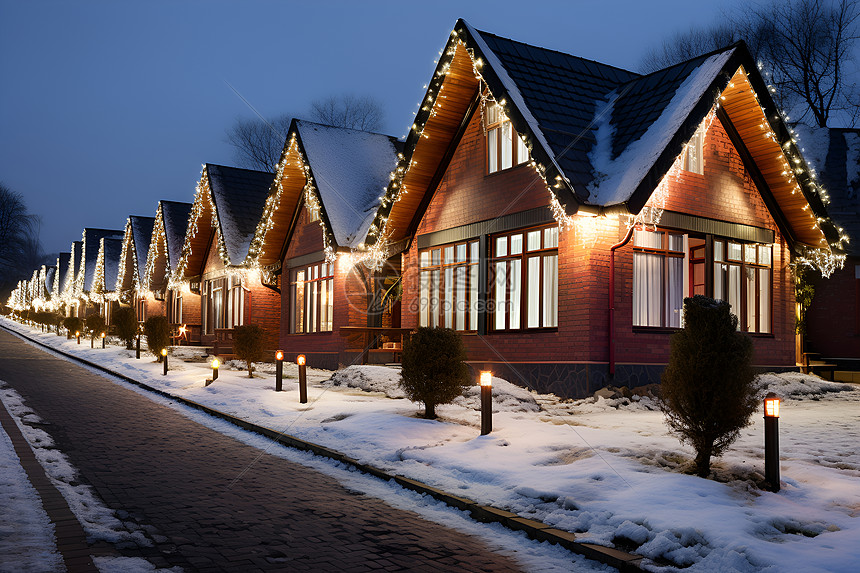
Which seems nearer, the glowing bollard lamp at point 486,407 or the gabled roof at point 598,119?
the glowing bollard lamp at point 486,407

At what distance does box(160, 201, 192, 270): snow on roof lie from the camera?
3884 centimetres

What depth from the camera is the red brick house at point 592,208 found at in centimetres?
1500

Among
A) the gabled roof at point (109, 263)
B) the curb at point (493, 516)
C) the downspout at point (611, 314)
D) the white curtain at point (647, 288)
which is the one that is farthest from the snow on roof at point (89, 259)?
the curb at point (493, 516)

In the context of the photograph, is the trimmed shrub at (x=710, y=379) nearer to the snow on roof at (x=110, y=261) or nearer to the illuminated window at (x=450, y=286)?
the illuminated window at (x=450, y=286)

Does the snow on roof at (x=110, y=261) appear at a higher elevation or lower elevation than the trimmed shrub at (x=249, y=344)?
higher

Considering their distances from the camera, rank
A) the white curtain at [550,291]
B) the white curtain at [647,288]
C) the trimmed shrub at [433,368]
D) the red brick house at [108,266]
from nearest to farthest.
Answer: the trimmed shrub at [433,368]
the white curtain at [647,288]
the white curtain at [550,291]
the red brick house at [108,266]

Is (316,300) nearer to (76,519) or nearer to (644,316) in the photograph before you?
(644,316)

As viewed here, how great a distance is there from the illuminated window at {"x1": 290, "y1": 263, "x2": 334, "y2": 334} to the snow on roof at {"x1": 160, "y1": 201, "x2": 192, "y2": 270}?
1370 centimetres

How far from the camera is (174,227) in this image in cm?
3950

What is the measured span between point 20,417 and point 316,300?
42.9ft

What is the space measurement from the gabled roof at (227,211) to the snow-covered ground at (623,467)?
1605 centimetres

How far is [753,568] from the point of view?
5391 mm

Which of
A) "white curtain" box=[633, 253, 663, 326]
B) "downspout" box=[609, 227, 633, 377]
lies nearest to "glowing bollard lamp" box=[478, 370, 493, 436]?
"downspout" box=[609, 227, 633, 377]

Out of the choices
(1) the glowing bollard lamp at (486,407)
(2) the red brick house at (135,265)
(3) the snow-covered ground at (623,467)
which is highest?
(2) the red brick house at (135,265)
